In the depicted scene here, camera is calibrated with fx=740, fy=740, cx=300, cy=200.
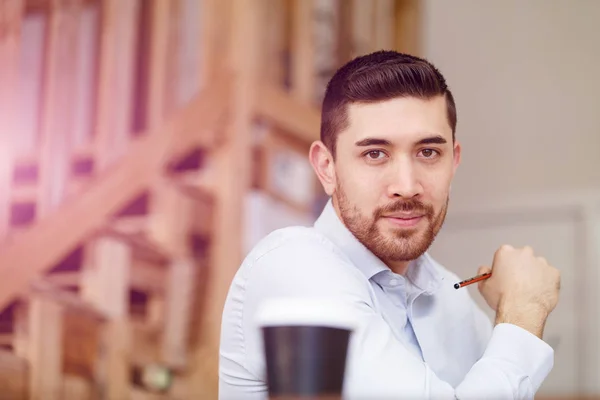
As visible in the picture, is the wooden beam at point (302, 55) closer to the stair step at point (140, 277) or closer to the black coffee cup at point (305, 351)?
the stair step at point (140, 277)

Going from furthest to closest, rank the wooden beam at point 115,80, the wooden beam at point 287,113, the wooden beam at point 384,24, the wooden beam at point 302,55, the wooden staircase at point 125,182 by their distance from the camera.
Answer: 1. the wooden beam at point 384,24
2. the wooden beam at point 302,55
3. the wooden beam at point 287,113
4. the wooden beam at point 115,80
5. the wooden staircase at point 125,182

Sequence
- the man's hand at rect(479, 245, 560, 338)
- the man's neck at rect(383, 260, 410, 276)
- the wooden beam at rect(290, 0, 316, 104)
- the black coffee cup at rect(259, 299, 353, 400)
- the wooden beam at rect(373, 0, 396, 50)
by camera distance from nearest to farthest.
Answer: the black coffee cup at rect(259, 299, 353, 400) < the man's hand at rect(479, 245, 560, 338) < the man's neck at rect(383, 260, 410, 276) < the wooden beam at rect(290, 0, 316, 104) < the wooden beam at rect(373, 0, 396, 50)

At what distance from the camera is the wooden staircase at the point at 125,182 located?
1.96m

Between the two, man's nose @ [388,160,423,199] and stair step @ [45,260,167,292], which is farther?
stair step @ [45,260,167,292]

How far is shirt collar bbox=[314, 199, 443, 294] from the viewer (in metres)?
1.00

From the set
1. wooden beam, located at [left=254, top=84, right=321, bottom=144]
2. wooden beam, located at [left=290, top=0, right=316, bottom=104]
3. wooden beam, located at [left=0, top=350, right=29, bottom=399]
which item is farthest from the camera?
wooden beam, located at [left=290, top=0, right=316, bottom=104]

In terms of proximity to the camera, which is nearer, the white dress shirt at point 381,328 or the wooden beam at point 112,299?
the white dress shirt at point 381,328

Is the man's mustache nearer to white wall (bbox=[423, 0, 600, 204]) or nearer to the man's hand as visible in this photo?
the man's hand

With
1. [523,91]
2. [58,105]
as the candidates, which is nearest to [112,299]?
[58,105]

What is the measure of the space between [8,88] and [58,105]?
137 millimetres

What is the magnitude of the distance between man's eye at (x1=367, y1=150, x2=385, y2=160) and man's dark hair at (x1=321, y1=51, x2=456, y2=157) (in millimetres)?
56

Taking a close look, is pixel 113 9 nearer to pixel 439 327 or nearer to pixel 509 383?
pixel 439 327

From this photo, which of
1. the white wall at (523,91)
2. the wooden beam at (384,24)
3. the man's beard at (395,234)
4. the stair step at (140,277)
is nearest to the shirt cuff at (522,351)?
the man's beard at (395,234)

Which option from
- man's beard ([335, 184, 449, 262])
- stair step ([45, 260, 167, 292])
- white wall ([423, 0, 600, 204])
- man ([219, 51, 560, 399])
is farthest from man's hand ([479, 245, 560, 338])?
white wall ([423, 0, 600, 204])
